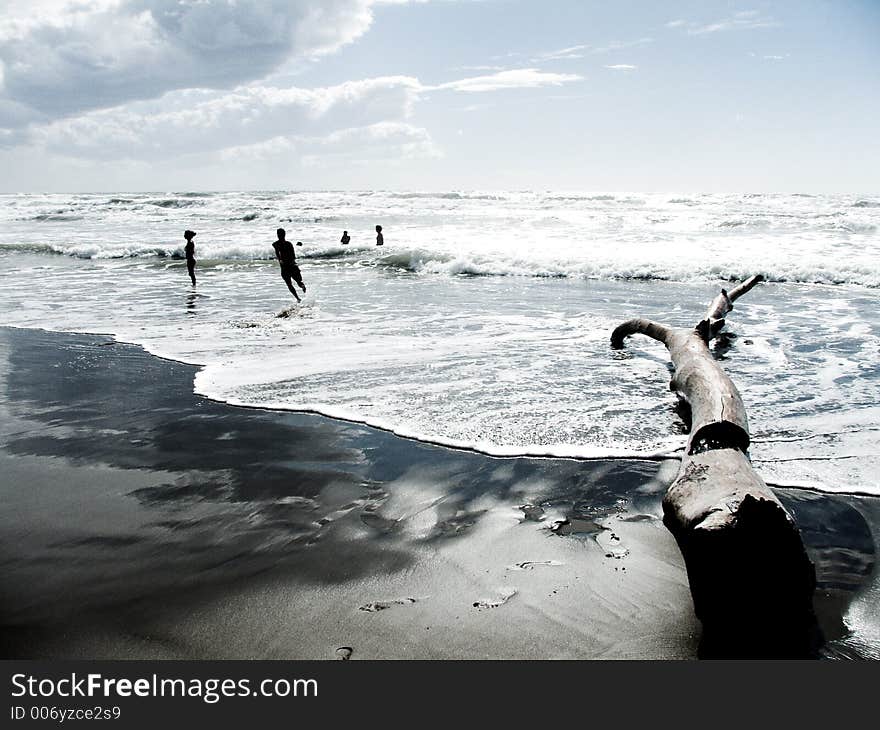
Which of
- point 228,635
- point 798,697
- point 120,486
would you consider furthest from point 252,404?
point 798,697

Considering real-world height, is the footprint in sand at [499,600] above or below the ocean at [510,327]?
below

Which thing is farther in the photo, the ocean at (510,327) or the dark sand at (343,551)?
the ocean at (510,327)

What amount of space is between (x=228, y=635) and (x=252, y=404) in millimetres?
3667

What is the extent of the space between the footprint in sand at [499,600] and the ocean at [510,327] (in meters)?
1.80

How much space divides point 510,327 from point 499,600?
7.53 m

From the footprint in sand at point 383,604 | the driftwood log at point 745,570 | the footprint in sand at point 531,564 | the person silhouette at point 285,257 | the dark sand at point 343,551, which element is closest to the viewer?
the driftwood log at point 745,570

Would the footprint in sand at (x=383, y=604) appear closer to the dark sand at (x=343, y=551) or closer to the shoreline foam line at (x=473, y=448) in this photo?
the dark sand at (x=343, y=551)

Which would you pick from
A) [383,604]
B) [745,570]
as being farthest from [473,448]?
[745,570]

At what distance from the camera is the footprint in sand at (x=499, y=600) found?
2.96 metres

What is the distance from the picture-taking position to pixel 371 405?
20.0 ft

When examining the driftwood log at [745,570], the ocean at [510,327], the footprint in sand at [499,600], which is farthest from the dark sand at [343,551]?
the ocean at [510,327]

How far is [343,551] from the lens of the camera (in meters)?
3.47

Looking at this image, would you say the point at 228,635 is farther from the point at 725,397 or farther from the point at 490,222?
the point at 490,222

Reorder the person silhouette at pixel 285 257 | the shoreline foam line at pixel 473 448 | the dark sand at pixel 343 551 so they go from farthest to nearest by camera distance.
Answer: the person silhouette at pixel 285 257, the shoreline foam line at pixel 473 448, the dark sand at pixel 343 551
